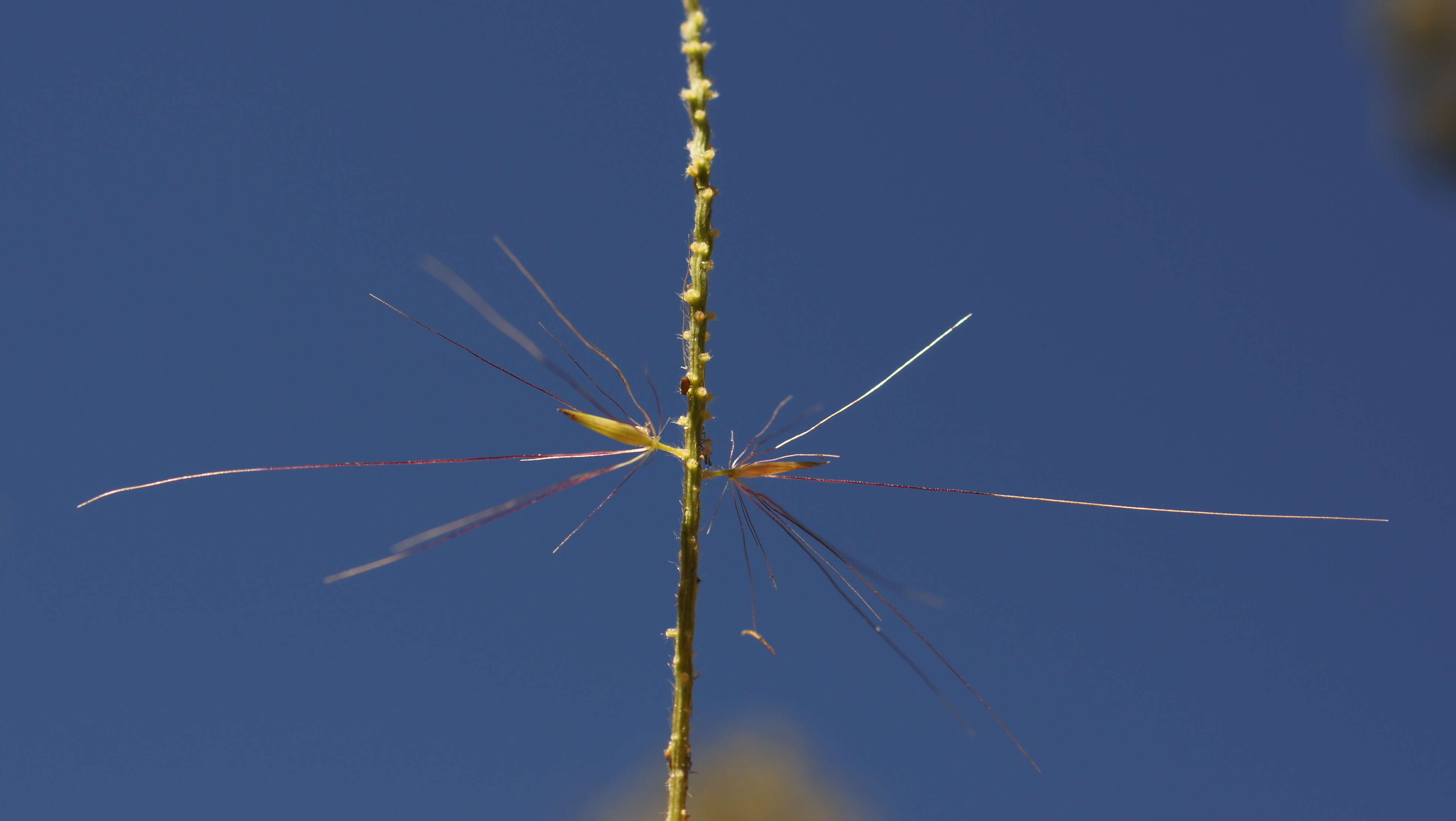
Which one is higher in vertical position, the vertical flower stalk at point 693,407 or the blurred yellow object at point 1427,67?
the blurred yellow object at point 1427,67

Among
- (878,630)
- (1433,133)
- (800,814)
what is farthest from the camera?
(800,814)

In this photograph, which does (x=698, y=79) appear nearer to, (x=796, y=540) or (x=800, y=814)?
(x=796, y=540)

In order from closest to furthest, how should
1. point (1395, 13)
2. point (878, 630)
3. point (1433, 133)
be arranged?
point (878, 630), point (1433, 133), point (1395, 13)

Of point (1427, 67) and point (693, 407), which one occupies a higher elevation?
point (1427, 67)

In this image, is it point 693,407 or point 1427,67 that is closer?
point 693,407

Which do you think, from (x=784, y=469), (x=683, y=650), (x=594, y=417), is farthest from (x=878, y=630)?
(x=594, y=417)

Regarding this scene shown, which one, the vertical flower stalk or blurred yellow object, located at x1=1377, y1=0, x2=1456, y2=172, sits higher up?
blurred yellow object, located at x1=1377, y1=0, x2=1456, y2=172

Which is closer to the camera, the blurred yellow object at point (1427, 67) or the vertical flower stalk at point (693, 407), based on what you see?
the vertical flower stalk at point (693, 407)

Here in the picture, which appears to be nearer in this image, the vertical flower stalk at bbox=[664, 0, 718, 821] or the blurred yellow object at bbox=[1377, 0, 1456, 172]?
the vertical flower stalk at bbox=[664, 0, 718, 821]
